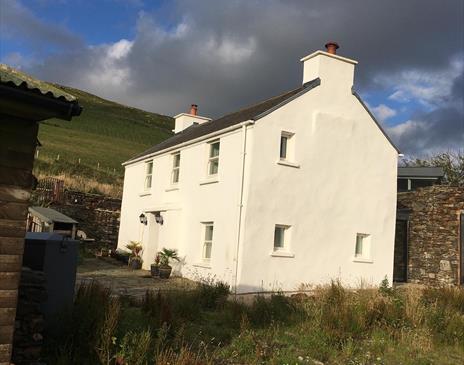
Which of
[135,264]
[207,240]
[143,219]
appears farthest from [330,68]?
[135,264]

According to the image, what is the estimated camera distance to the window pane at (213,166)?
18.1m

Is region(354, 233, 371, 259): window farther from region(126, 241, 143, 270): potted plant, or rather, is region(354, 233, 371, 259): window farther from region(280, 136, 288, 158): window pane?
region(126, 241, 143, 270): potted plant

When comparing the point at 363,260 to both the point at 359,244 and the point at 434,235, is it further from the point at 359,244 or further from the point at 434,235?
the point at 434,235

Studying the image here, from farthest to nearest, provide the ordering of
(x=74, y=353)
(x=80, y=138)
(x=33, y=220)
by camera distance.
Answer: (x=80, y=138) < (x=33, y=220) < (x=74, y=353)

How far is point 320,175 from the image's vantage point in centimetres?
1734

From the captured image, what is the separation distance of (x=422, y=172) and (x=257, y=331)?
17.4 m

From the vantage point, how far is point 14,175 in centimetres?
557

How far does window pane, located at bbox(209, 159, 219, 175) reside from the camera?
1808 cm

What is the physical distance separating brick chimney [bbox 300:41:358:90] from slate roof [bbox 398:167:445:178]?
7.82 m

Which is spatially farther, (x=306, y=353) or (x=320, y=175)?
(x=320, y=175)

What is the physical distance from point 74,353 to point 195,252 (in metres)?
11.2

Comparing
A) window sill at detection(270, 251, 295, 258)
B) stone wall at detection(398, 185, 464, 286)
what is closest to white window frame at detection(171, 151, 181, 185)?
window sill at detection(270, 251, 295, 258)

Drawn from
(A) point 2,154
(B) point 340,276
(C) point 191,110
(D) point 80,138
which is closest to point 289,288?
(B) point 340,276

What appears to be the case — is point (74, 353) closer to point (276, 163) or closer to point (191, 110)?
point (276, 163)
